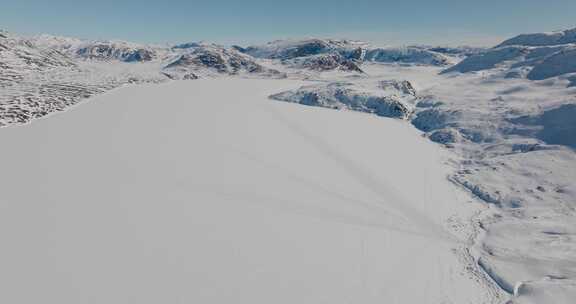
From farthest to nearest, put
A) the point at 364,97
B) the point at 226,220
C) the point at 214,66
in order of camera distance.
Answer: the point at 214,66 → the point at 364,97 → the point at 226,220

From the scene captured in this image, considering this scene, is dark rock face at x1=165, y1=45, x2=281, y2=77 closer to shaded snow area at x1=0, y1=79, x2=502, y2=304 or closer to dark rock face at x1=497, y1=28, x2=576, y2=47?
A: dark rock face at x1=497, y1=28, x2=576, y2=47

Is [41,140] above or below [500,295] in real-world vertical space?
above

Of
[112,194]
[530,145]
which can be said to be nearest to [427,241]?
[112,194]

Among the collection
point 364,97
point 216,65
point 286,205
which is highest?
point 216,65

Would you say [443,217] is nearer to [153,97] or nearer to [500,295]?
[500,295]

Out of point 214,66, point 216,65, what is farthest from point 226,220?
point 216,65

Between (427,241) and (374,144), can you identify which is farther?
(374,144)

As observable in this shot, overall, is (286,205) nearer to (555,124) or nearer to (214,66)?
(555,124)
